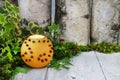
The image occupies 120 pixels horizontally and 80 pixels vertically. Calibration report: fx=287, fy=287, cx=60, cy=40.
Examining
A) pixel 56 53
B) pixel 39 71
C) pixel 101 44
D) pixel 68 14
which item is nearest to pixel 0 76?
pixel 39 71

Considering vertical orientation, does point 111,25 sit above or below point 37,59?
above

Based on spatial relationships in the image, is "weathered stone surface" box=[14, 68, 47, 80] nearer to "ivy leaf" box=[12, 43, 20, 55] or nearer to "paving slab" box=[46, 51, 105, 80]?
"paving slab" box=[46, 51, 105, 80]

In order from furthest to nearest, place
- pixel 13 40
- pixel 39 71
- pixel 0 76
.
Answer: pixel 13 40 < pixel 39 71 < pixel 0 76

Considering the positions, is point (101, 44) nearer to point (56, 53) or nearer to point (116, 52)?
point (116, 52)

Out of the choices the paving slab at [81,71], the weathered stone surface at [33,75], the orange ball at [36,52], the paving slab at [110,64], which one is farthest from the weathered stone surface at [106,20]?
the weathered stone surface at [33,75]

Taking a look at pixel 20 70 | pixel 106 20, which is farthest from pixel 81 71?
pixel 106 20

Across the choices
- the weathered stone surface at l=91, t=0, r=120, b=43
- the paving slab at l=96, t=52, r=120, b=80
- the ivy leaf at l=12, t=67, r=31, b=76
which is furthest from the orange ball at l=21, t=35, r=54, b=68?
the weathered stone surface at l=91, t=0, r=120, b=43

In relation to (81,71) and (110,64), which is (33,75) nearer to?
(81,71)
